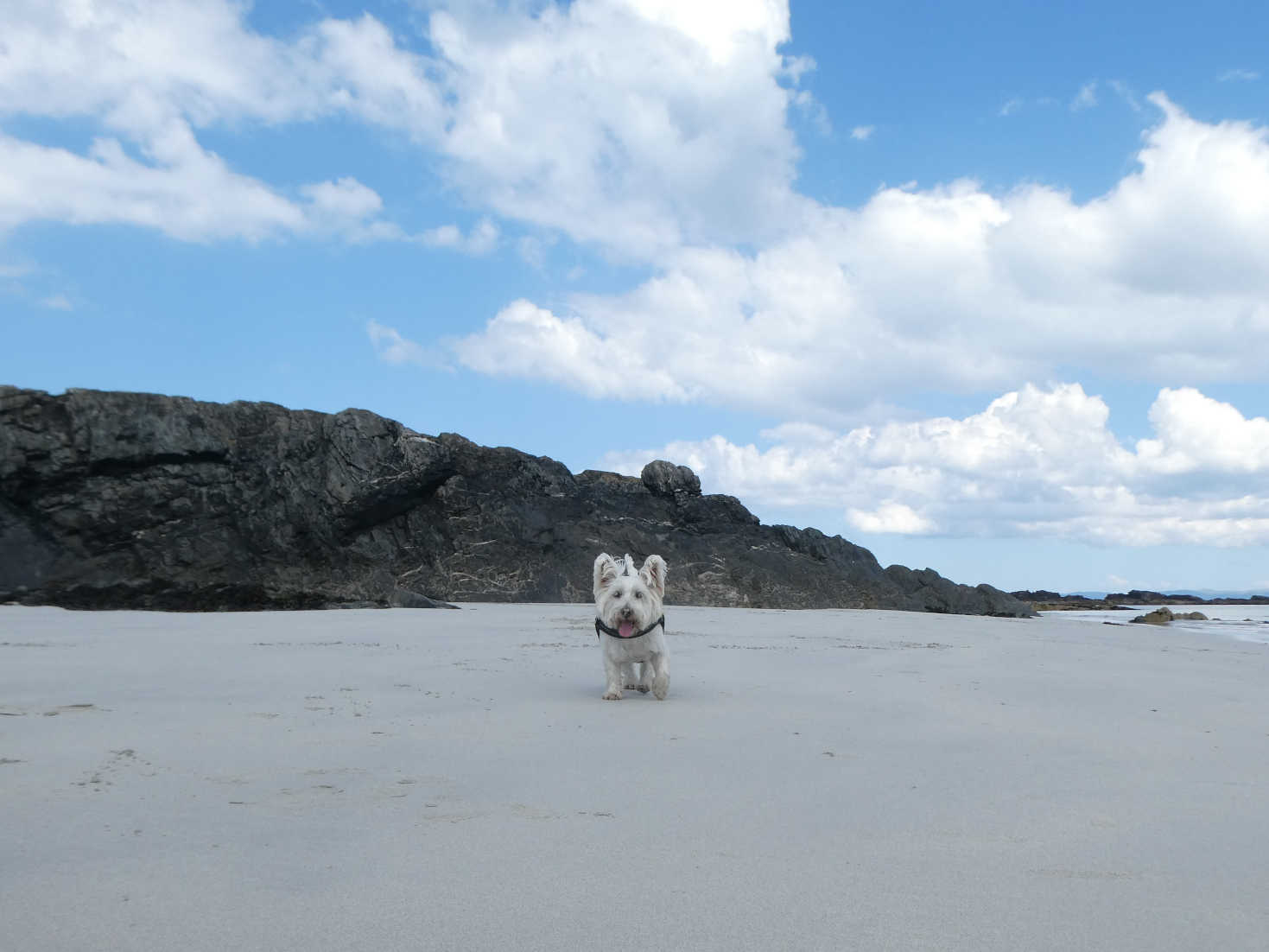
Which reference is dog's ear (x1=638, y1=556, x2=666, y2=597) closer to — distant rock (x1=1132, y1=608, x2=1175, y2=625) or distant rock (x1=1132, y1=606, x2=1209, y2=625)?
distant rock (x1=1132, y1=608, x2=1175, y2=625)

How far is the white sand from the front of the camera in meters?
2.29

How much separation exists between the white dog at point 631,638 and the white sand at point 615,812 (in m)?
0.21

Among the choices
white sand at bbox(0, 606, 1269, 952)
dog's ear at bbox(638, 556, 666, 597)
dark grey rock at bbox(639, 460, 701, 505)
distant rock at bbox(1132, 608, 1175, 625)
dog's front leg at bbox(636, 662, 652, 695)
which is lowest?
white sand at bbox(0, 606, 1269, 952)

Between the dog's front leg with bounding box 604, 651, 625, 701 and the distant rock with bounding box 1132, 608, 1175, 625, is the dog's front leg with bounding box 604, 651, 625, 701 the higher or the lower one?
the lower one

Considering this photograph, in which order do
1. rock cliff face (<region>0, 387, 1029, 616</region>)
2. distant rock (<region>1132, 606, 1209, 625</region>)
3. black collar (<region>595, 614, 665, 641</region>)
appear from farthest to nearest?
distant rock (<region>1132, 606, 1209, 625</region>), rock cliff face (<region>0, 387, 1029, 616</region>), black collar (<region>595, 614, 665, 641</region>)

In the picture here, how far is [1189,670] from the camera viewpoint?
789cm

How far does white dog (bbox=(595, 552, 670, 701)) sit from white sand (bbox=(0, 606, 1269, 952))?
207mm

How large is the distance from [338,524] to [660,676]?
12610 mm

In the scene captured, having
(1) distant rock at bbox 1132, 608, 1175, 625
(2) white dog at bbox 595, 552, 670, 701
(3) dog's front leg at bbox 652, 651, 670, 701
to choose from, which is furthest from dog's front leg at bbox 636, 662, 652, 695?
(1) distant rock at bbox 1132, 608, 1175, 625

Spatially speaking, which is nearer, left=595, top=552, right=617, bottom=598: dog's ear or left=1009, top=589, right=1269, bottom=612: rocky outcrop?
left=595, top=552, right=617, bottom=598: dog's ear

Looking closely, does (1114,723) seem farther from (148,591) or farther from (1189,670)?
(148,591)

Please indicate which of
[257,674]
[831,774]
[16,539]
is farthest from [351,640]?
[16,539]

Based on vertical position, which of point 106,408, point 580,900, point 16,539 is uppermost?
point 106,408

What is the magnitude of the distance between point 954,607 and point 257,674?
17407mm
